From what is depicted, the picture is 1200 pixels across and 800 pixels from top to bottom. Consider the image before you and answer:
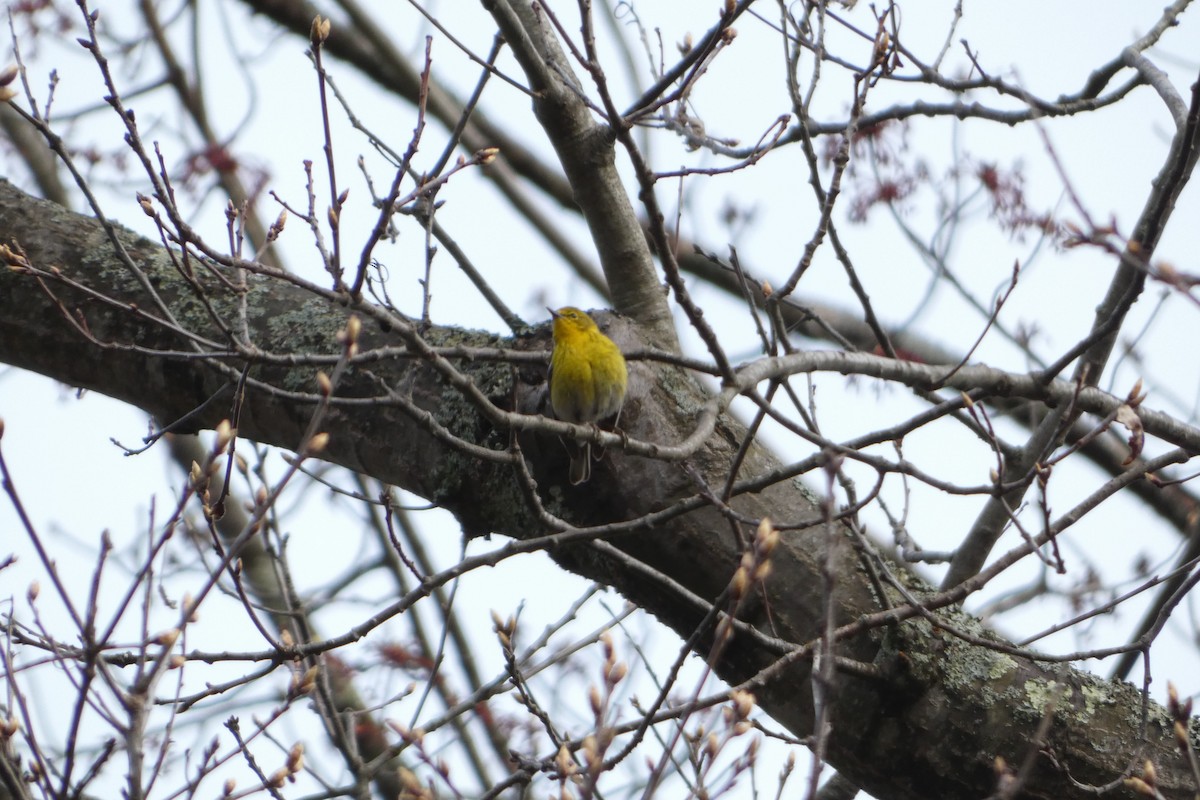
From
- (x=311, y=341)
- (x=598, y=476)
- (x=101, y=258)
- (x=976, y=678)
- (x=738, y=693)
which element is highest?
(x=101, y=258)

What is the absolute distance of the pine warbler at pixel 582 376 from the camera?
3.54 metres

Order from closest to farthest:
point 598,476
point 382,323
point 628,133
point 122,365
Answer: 1. point 382,323
2. point 628,133
3. point 598,476
4. point 122,365

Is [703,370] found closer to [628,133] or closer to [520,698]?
[628,133]

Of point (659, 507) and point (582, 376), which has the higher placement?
point (582, 376)

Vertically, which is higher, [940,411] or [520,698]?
[940,411]

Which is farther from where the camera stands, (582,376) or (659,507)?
(582,376)

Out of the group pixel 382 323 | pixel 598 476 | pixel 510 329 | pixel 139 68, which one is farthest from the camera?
pixel 139 68

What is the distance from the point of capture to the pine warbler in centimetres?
354

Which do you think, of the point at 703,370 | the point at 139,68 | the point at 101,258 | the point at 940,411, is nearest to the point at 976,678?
the point at 940,411

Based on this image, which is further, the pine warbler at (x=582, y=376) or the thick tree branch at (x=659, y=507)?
the pine warbler at (x=582, y=376)

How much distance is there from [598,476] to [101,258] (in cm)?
196

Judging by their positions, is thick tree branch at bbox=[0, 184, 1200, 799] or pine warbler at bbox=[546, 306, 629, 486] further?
pine warbler at bbox=[546, 306, 629, 486]

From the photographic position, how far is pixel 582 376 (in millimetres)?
4324

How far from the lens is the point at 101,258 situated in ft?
12.6
